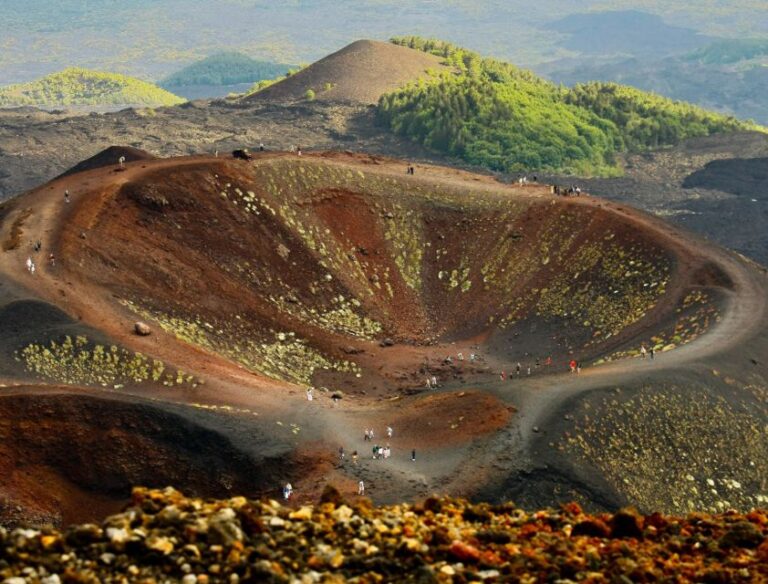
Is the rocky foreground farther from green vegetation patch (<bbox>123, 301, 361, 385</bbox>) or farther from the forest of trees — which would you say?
the forest of trees

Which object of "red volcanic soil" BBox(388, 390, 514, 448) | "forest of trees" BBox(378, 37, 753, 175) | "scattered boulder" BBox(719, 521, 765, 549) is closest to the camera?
"scattered boulder" BBox(719, 521, 765, 549)

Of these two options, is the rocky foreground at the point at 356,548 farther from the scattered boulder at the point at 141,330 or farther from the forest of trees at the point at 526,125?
the forest of trees at the point at 526,125

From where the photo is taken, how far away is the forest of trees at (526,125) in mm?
175125

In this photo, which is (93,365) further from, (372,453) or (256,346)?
(256,346)

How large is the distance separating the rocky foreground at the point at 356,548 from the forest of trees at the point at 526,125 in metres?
144

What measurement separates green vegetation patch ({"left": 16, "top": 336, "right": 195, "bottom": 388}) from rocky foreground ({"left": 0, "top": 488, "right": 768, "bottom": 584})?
34.0 metres

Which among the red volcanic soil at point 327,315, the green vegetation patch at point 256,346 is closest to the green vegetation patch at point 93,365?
the red volcanic soil at point 327,315

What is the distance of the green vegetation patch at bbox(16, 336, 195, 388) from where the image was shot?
60.3m

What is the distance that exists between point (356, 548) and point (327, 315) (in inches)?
2251

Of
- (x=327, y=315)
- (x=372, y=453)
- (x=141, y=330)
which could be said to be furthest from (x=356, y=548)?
(x=327, y=315)

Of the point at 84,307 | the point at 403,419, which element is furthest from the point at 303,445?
the point at 84,307

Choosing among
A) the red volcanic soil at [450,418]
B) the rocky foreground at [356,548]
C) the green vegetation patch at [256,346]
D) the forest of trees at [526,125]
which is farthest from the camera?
the forest of trees at [526,125]

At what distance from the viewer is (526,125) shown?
182375 millimetres

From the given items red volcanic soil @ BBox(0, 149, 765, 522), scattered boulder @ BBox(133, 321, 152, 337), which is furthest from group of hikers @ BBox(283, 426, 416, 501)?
scattered boulder @ BBox(133, 321, 152, 337)
